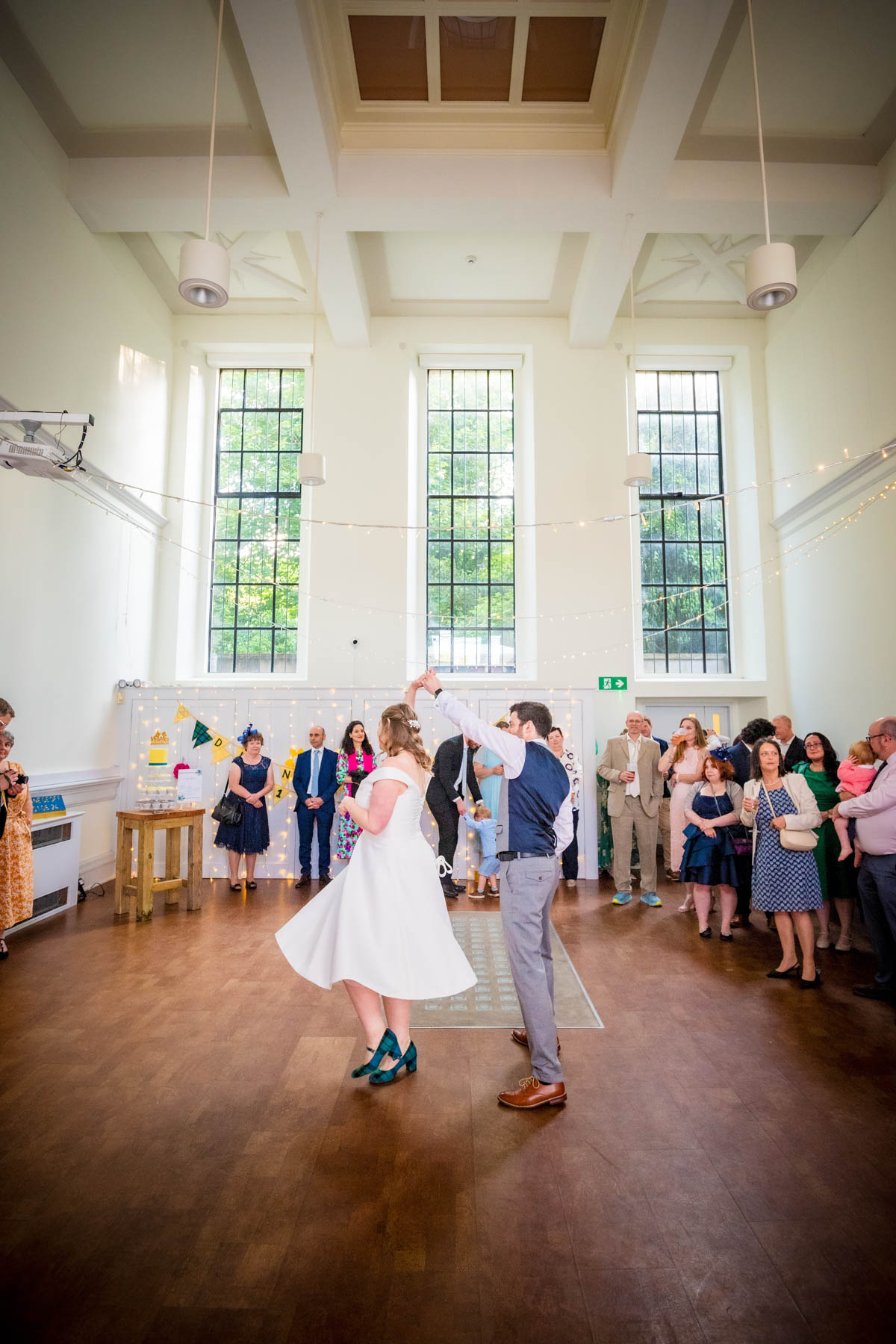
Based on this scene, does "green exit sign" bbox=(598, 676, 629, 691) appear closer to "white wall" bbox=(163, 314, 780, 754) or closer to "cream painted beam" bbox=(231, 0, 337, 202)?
"white wall" bbox=(163, 314, 780, 754)

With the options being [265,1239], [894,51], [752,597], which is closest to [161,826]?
[265,1239]

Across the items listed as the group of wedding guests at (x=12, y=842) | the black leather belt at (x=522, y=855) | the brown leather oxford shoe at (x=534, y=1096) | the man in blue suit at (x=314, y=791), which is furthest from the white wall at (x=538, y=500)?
the brown leather oxford shoe at (x=534, y=1096)

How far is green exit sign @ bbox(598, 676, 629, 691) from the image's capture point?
9.04m

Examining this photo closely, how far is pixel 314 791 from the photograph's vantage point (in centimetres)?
731

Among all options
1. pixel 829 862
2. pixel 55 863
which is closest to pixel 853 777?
pixel 829 862

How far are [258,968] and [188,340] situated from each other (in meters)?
8.18

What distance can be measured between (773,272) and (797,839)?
336cm

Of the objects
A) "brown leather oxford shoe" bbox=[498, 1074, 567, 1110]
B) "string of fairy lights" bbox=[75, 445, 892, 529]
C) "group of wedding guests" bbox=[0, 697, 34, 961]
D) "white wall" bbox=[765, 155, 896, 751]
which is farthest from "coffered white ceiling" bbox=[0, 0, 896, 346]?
"brown leather oxford shoe" bbox=[498, 1074, 567, 1110]

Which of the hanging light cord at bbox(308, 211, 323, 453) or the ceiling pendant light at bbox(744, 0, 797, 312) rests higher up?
the hanging light cord at bbox(308, 211, 323, 453)

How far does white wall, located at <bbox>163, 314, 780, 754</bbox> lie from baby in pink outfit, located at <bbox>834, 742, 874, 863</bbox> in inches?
162

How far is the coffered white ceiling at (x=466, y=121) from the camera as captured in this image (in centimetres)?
557

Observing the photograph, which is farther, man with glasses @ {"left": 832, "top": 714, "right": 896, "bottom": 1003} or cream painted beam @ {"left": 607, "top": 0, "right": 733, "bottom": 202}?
cream painted beam @ {"left": 607, "top": 0, "right": 733, "bottom": 202}

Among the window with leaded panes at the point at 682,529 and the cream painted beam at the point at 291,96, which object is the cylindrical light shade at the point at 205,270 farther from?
the window with leaded panes at the point at 682,529

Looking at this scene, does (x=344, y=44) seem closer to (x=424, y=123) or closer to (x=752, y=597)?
(x=424, y=123)
